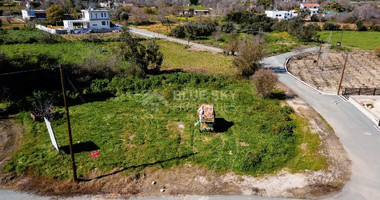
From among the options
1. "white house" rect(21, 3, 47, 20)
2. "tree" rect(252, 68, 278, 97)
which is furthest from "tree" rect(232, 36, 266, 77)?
"white house" rect(21, 3, 47, 20)

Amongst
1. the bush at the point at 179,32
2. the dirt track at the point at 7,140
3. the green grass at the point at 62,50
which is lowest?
the dirt track at the point at 7,140

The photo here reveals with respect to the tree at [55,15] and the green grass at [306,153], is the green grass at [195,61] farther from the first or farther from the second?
the tree at [55,15]

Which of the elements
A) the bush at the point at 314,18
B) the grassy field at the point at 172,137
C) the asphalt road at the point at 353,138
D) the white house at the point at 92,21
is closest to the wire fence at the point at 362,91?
the asphalt road at the point at 353,138

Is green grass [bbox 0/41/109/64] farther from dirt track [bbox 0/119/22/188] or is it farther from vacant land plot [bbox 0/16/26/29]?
vacant land plot [bbox 0/16/26/29]

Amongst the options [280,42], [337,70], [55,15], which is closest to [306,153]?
[337,70]

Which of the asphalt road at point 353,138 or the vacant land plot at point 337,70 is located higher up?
the vacant land plot at point 337,70

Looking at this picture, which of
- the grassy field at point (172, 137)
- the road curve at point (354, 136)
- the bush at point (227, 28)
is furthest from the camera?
the bush at point (227, 28)
